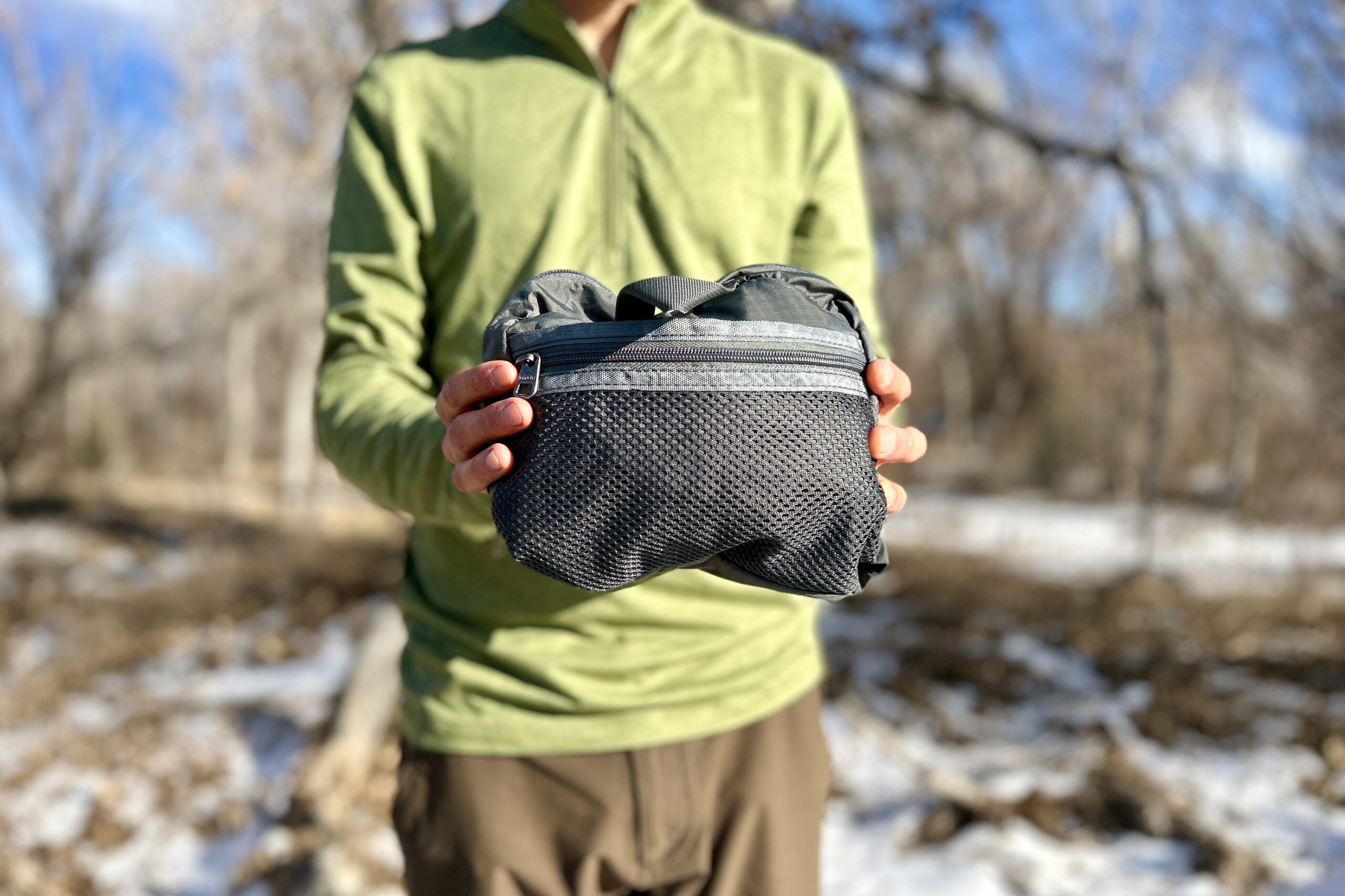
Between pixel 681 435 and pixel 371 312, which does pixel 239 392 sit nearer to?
pixel 371 312

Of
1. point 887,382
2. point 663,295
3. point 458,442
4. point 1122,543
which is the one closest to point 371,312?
point 458,442

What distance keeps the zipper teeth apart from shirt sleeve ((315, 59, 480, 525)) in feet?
0.76

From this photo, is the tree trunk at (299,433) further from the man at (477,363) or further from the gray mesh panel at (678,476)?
the gray mesh panel at (678,476)

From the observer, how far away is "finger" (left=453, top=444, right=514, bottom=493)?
0.78m

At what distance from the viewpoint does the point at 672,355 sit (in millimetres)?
781

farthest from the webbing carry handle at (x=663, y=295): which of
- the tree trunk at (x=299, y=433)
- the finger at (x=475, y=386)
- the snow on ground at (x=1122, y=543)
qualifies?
the tree trunk at (x=299, y=433)

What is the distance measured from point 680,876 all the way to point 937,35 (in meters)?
3.60

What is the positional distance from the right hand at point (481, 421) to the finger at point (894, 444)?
0.31 meters

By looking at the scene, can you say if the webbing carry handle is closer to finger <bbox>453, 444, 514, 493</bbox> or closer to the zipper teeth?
the zipper teeth

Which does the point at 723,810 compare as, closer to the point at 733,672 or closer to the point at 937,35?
the point at 733,672

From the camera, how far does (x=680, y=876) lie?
3.64ft

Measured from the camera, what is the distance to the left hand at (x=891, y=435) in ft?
→ 2.76

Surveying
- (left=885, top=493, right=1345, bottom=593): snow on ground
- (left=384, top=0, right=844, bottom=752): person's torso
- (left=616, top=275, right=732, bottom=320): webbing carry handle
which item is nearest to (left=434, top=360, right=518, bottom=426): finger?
(left=616, top=275, right=732, bottom=320): webbing carry handle

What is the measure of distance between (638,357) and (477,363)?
0.33 metres
